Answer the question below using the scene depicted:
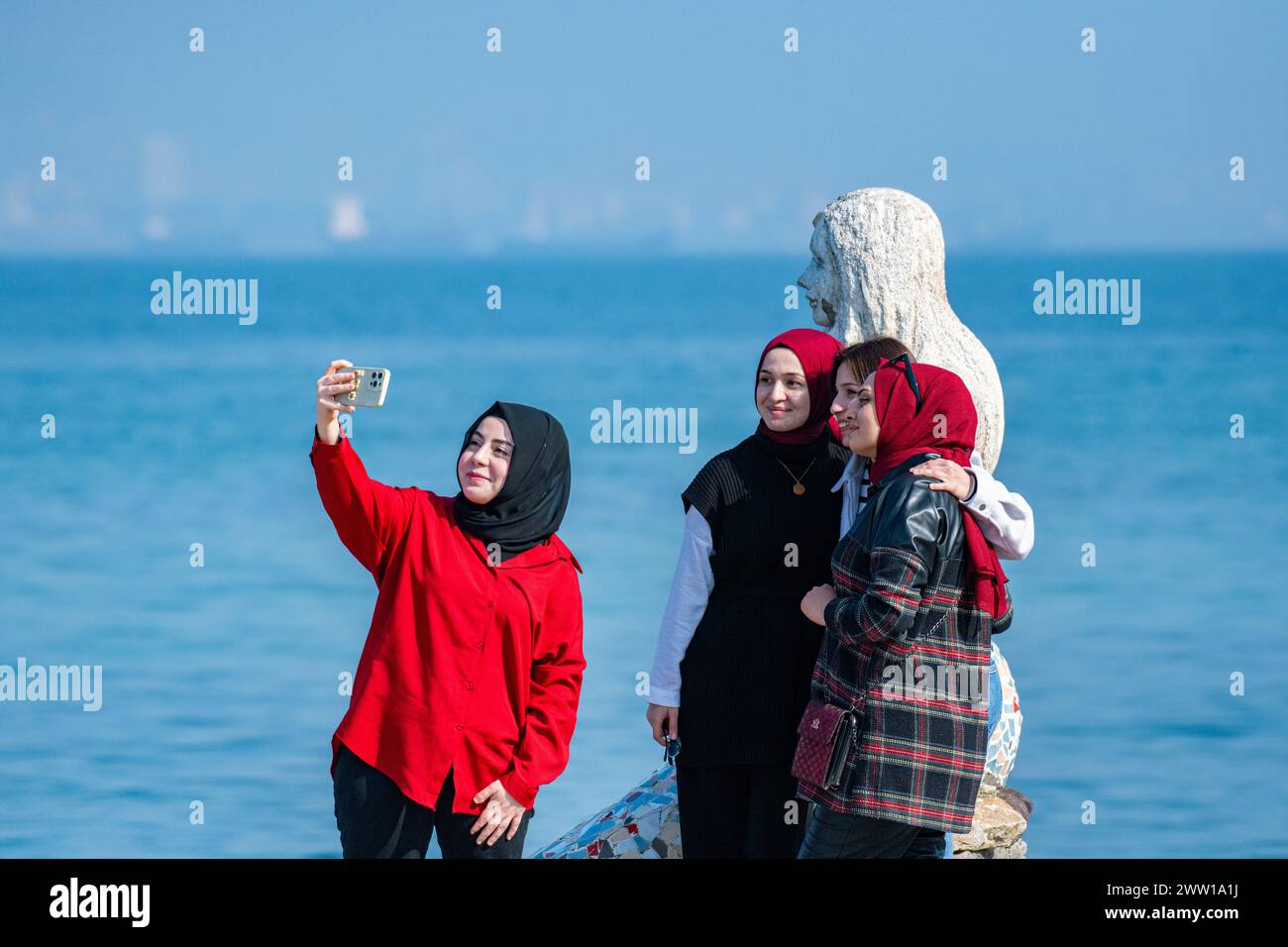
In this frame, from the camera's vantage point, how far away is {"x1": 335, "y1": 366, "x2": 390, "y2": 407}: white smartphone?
14.8 feet

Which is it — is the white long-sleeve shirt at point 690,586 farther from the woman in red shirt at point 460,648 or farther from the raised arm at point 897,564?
the raised arm at point 897,564

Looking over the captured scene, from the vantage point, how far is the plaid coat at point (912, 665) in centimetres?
435

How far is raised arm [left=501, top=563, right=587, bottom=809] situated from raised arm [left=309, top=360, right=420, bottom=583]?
0.43 meters

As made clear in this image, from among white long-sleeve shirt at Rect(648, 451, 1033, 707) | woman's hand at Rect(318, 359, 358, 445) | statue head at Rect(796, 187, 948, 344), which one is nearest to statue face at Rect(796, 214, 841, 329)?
statue head at Rect(796, 187, 948, 344)

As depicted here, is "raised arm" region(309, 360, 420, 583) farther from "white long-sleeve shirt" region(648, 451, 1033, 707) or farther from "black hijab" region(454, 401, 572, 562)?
"white long-sleeve shirt" region(648, 451, 1033, 707)

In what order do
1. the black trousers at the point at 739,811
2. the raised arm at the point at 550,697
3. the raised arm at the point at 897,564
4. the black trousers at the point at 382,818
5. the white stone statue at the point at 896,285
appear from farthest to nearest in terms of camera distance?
the white stone statue at the point at 896,285, the black trousers at the point at 739,811, the raised arm at the point at 550,697, the black trousers at the point at 382,818, the raised arm at the point at 897,564

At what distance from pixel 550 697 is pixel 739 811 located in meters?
0.64

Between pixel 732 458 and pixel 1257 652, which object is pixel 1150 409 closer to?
pixel 1257 652

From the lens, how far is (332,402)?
448 cm

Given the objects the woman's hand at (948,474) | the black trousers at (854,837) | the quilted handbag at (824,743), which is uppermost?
the woman's hand at (948,474)

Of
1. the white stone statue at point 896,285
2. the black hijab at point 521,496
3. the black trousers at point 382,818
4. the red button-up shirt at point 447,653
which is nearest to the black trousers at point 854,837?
the red button-up shirt at point 447,653

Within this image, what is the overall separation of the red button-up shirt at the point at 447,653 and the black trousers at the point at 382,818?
0.12ft

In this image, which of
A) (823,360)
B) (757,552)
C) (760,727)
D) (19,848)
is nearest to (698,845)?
(760,727)

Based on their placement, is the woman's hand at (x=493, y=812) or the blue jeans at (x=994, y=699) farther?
the blue jeans at (x=994, y=699)
